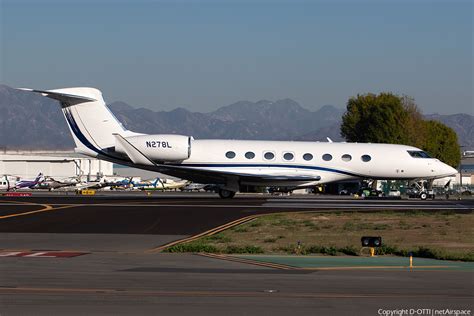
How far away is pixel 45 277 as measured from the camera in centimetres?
1595

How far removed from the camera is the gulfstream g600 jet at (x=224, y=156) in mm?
48375

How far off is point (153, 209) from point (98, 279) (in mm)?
20973

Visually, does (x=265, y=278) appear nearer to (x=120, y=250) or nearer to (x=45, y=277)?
(x=45, y=277)

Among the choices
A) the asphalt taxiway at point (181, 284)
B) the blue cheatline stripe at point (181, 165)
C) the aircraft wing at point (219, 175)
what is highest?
the blue cheatline stripe at point (181, 165)

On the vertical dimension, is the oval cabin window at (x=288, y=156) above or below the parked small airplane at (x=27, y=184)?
above

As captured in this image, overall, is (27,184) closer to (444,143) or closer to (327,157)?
(444,143)

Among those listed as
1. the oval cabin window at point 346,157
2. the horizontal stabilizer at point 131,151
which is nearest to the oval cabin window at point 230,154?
the horizontal stabilizer at point 131,151

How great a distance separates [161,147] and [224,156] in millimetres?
3805

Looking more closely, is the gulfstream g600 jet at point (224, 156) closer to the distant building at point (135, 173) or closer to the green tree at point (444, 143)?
the green tree at point (444, 143)

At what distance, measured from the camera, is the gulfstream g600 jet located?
48375 millimetres

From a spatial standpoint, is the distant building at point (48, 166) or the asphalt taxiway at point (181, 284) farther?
the distant building at point (48, 166)

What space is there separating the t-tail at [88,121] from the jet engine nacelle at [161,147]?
5.47 feet

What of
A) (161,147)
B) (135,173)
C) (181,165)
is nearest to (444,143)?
(181,165)

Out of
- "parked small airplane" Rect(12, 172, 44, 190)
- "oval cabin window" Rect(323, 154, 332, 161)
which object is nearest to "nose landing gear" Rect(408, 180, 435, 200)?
"oval cabin window" Rect(323, 154, 332, 161)
